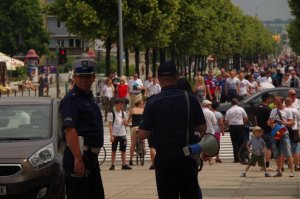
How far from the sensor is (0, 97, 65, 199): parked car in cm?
1252

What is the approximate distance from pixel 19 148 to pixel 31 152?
0.22 meters

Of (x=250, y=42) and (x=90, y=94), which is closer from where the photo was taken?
(x=90, y=94)

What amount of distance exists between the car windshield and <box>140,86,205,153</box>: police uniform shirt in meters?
3.84

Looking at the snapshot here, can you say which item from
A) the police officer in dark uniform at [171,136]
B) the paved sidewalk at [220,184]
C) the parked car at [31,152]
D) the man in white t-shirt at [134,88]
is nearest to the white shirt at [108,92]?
the man in white t-shirt at [134,88]

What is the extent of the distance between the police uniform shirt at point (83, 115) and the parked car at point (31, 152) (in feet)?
8.61

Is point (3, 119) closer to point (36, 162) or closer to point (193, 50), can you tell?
point (36, 162)

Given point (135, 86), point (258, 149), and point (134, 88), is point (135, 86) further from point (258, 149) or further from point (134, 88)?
point (258, 149)

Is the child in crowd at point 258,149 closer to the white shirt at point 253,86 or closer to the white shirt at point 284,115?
the white shirt at point 284,115

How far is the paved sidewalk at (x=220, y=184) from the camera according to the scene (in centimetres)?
1645

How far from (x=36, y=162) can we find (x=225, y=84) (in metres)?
32.0

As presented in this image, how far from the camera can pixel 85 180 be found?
989 centimetres

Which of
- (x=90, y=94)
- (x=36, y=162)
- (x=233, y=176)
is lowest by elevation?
(x=233, y=176)

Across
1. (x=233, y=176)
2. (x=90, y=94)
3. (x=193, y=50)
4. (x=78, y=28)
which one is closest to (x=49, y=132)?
(x=90, y=94)

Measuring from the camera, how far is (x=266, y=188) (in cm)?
1772
